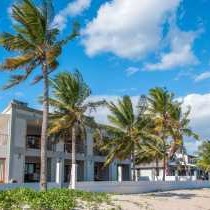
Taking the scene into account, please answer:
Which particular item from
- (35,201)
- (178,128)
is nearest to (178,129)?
(178,128)

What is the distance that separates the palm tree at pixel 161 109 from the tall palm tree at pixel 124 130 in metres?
7.34

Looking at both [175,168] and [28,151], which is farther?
[175,168]

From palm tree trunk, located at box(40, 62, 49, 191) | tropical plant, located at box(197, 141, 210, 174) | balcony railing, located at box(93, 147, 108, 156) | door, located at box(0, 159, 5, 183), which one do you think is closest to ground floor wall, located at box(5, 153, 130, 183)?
door, located at box(0, 159, 5, 183)

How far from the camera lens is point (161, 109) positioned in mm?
46281

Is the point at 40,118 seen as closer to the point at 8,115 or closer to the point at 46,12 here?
the point at 8,115

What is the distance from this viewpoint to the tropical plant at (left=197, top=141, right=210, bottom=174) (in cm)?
6769

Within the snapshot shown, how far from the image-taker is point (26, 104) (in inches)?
1463

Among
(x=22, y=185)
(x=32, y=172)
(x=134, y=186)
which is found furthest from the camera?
(x=32, y=172)

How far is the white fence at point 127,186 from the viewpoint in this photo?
2790 centimetres

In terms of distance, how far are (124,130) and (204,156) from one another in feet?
110

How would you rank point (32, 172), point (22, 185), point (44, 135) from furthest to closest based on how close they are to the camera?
point (32, 172) → point (22, 185) → point (44, 135)

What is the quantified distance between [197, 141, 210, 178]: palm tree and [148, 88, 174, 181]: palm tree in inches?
905

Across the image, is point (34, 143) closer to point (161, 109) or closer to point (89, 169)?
point (89, 169)

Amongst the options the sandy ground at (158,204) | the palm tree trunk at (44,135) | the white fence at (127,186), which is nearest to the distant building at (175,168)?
the white fence at (127,186)
